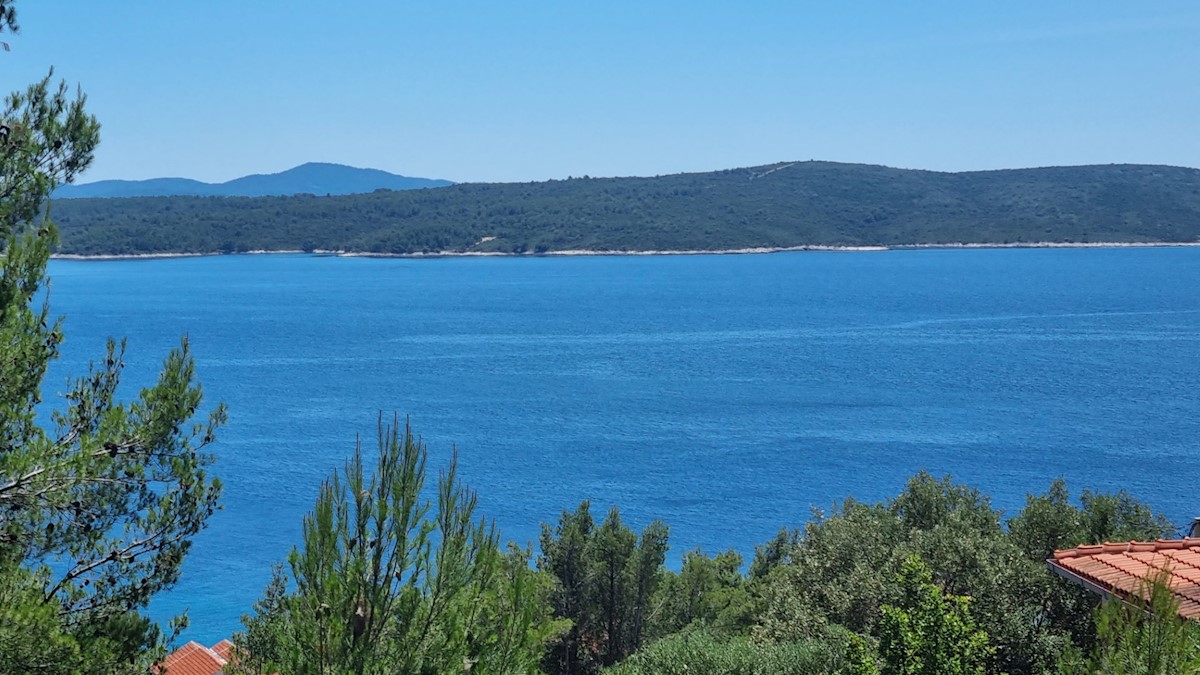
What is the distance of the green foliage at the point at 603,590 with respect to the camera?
25750mm

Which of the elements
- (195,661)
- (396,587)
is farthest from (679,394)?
(396,587)

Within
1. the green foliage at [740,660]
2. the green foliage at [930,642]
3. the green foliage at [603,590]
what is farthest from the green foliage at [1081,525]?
the green foliage at [603,590]

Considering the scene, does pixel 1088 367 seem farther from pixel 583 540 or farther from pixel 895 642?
pixel 895 642

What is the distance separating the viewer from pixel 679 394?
7175cm

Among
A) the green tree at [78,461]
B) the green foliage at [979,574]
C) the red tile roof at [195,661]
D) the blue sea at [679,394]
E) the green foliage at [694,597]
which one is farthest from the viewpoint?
the blue sea at [679,394]

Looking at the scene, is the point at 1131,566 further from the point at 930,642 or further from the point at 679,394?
the point at 679,394

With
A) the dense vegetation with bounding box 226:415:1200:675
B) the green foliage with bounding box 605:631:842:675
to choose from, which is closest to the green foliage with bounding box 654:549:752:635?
the dense vegetation with bounding box 226:415:1200:675

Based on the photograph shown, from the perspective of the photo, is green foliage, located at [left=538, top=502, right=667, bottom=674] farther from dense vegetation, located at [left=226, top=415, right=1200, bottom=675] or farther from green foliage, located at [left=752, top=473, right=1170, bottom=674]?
green foliage, located at [left=752, top=473, right=1170, bottom=674]

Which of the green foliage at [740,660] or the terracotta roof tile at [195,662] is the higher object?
the green foliage at [740,660]

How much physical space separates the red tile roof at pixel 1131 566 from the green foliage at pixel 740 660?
3.20m

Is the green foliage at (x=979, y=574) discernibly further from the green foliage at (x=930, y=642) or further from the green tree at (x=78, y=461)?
the green tree at (x=78, y=461)

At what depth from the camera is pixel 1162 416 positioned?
62594 millimetres

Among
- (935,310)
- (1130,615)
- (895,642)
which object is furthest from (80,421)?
(935,310)

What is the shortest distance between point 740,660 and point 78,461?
854 centimetres
